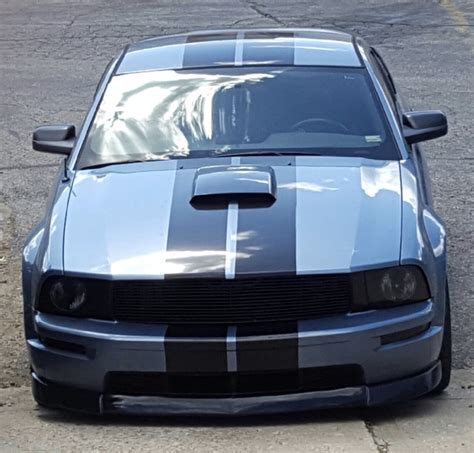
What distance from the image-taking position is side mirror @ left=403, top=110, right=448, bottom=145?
6551 mm

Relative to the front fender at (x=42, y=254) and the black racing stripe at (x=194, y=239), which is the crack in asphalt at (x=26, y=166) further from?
the black racing stripe at (x=194, y=239)

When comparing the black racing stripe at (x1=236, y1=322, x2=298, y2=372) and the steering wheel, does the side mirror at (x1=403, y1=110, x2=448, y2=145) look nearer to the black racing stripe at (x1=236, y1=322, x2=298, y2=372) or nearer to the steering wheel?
the steering wheel

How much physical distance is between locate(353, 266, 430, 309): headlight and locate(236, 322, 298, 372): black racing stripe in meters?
0.32

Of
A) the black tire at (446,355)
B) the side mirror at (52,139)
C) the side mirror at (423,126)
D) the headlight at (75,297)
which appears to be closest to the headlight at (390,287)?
the black tire at (446,355)

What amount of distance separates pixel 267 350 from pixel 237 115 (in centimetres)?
→ 186

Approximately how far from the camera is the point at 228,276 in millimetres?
5133

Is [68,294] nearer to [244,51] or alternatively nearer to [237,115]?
[237,115]

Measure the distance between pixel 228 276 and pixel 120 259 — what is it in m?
0.49

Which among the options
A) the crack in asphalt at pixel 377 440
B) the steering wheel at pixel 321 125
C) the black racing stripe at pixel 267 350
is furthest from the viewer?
the steering wheel at pixel 321 125

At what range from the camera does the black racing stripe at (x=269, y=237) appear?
5.16 metres

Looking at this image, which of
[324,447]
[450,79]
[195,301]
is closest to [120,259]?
[195,301]

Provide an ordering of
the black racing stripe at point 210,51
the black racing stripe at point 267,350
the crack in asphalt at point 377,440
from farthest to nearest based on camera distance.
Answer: the black racing stripe at point 210,51 → the black racing stripe at point 267,350 → the crack in asphalt at point 377,440

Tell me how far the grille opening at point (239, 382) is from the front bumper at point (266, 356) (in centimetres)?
3

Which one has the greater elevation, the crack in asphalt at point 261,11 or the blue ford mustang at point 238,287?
the blue ford mustang at point 238,287
